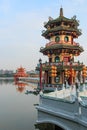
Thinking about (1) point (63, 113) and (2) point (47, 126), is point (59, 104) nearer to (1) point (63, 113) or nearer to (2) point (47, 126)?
(1) point (63, 113)

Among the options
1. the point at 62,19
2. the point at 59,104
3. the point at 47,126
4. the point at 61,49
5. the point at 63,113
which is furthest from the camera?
the point at 62,19

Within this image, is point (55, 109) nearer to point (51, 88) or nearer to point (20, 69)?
point (51, 88)

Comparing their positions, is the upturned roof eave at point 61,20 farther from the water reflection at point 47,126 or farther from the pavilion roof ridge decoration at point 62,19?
the water reflection at point 47,126

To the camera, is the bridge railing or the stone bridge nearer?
the stone bridge

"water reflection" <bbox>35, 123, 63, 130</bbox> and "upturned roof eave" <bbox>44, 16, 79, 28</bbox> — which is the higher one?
"upturned roof eave" <bbox>44, 16, 79, 28</bbox>

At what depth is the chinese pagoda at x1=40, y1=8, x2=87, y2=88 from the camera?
4544 cm

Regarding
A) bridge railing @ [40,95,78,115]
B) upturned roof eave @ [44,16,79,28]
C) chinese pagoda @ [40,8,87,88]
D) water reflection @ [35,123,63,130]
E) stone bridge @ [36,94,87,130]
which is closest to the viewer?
stone bridge @ [36,94,87,130]

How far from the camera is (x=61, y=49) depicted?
45.6m

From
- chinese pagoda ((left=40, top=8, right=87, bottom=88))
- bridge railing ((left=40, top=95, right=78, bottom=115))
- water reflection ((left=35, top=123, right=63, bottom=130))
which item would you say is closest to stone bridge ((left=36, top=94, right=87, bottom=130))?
bridge railing ((left=40, top=95, right=78, bottom=115))

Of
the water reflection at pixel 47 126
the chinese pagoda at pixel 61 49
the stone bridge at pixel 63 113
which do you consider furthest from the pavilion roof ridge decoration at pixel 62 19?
the water reflection at pixel 47 126

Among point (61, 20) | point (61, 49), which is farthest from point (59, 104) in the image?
point (61, 20)

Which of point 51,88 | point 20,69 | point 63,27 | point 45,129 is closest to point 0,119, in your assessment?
point 45,129

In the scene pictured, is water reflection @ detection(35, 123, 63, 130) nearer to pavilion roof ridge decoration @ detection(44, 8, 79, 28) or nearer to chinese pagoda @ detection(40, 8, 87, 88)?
chinese pagoda @ detection(40, 8, 87, 88)

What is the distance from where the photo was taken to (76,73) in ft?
161
